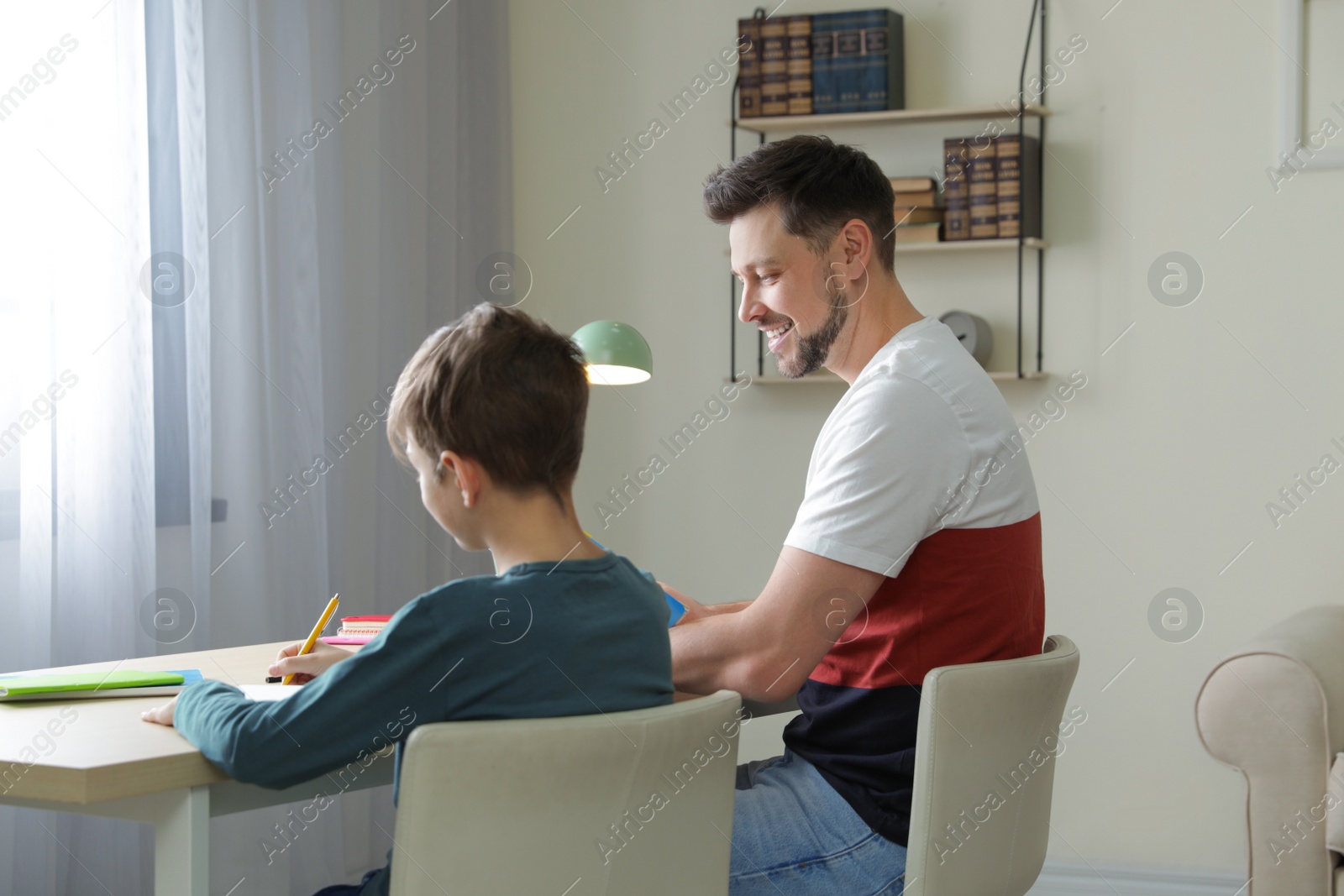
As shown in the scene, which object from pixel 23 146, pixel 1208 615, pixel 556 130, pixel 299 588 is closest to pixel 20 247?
pixel 23 146

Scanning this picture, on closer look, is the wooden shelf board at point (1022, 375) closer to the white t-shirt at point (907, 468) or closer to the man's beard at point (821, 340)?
the man's beard at point (821, 340)

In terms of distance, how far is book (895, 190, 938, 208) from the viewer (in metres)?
3.01

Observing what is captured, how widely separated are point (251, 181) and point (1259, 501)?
232 cm

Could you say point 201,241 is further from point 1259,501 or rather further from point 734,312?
point 1259,501

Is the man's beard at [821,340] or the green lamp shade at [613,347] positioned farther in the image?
the green lamp shade at [613,347]

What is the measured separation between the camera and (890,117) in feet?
9.99

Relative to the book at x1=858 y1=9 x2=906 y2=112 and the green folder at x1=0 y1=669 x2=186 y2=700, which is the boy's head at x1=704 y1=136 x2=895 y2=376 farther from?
the book at x1=858 y1=9 x2=906 y2=112

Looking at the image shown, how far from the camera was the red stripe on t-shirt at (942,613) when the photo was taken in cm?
140

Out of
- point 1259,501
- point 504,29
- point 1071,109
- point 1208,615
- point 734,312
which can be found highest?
point 504,29

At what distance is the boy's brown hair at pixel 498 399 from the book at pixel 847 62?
2.07m

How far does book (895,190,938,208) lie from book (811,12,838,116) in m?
0.28

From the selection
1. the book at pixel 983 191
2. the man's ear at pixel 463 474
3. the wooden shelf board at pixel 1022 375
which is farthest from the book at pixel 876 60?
the man's ear at pixel 463 474

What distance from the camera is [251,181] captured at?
2512 millimetres

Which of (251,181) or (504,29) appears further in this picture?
(504,29)
